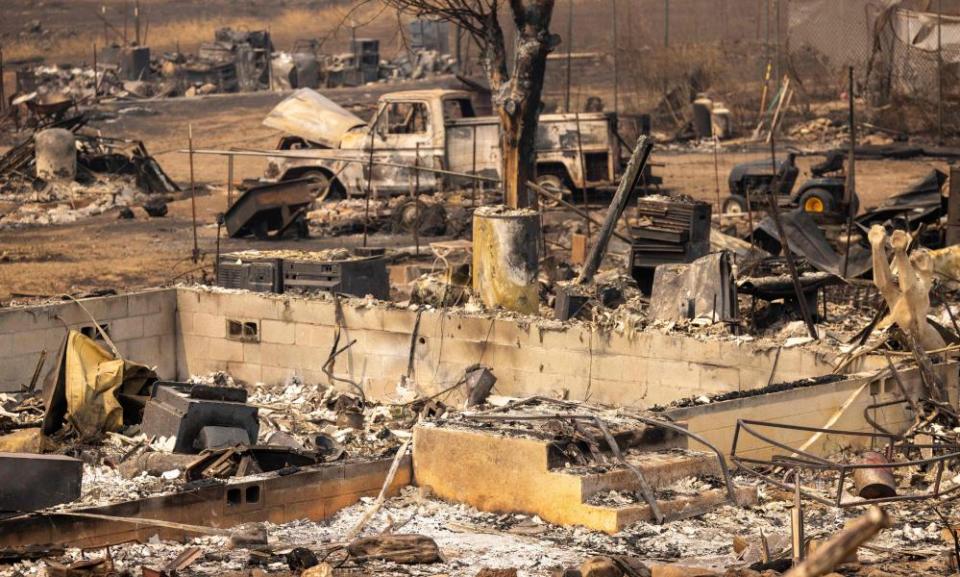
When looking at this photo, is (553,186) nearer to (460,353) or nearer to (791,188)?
(791,188)

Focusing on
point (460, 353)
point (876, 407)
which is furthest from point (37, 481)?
point (876, 407)

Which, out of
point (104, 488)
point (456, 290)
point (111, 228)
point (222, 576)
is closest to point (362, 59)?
point (111, 228)

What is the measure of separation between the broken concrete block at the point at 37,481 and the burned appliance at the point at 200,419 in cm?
206

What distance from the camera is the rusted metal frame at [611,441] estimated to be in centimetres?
921

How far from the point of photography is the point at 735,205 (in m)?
21.3

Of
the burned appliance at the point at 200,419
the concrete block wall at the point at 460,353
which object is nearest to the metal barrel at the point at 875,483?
the concrete block wall at the point at 460,353

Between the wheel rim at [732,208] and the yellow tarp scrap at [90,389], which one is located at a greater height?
the wheel rim at [732,208]

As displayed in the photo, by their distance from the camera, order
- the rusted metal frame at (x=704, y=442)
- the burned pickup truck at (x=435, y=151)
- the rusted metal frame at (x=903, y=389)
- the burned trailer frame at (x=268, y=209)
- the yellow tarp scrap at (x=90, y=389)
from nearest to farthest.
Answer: the rusted metal frame at (x=704, y=442) → the rusted metal frame at (x=903, y=389) → the yellow tarp scrap at (x=90, y=389) → the burned trailer frame at (x=268, y=209) → the burned pickup truck at (x=435, y=151)

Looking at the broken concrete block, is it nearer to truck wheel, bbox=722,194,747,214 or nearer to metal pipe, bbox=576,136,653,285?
metal pipe, bbox=576,136,653,285

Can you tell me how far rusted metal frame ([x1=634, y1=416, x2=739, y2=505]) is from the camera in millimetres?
9602

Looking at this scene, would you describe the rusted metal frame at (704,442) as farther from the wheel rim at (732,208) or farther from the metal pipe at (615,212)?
the wheel rim at (732,208)

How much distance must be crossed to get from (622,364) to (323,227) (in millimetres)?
10022

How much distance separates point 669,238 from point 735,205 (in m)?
5.95

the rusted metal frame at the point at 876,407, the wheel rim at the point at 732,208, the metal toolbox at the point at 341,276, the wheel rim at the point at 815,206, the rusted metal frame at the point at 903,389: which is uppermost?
the wheel rim at the point at 815,206
